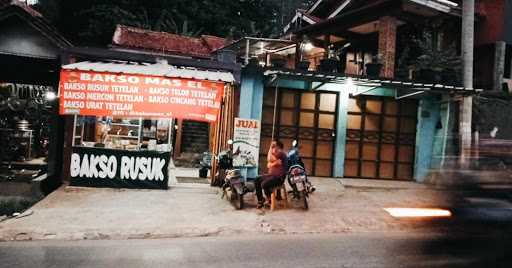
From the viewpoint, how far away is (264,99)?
1283 cm

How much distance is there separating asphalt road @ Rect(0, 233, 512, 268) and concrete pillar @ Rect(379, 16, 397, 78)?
854cm

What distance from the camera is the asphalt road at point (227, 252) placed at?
5.57 m

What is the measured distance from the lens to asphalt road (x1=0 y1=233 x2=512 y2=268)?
5566mm

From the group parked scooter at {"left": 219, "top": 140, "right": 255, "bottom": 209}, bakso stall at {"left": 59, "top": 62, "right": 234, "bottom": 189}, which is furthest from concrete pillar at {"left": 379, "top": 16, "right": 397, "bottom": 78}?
parked scooter at {"left": 219, "top": 140, "right": 255, "bottom": 209}

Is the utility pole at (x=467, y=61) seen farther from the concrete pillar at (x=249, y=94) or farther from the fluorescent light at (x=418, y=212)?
the fluorescent light at (x=418, y=212)

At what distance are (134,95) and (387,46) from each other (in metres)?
9.50

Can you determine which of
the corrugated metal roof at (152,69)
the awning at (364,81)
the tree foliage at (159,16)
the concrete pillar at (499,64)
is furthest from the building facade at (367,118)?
the tree foliage at (159,16)

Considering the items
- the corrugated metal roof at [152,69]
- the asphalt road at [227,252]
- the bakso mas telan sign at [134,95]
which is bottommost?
the asphalt road at [227,252]

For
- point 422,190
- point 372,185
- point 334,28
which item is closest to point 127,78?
point 372,185

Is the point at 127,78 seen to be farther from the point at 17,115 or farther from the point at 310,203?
the point at 17,115

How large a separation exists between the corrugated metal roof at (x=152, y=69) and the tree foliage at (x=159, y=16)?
54.8 ft

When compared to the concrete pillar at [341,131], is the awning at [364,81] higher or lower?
higher

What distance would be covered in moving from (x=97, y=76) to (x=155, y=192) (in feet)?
11.1

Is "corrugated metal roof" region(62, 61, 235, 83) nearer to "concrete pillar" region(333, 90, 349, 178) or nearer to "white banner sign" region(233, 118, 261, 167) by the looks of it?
"white banner sign" region(233, 118, 261, 167)
